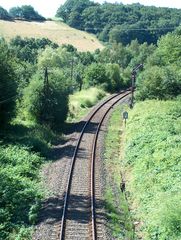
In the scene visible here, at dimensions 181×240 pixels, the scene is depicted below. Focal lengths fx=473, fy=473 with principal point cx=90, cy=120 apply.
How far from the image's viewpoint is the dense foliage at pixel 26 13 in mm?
174500

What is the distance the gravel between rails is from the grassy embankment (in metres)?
0.55

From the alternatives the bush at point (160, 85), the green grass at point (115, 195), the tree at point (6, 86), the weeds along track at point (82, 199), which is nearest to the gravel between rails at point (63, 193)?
the weeds along track at point (82, 199)

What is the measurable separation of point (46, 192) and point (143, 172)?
615 centimetres

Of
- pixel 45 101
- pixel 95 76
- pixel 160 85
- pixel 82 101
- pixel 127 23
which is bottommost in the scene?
pixel 82 101

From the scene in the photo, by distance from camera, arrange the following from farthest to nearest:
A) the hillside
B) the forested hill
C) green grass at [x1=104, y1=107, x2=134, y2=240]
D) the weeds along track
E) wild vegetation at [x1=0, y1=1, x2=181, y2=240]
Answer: the forested hill → the hillside → wild vegetation at [x1=0, y1=1, x2=181, y2=240] → green grass at [x1=104, y1=107, x2=134, y2=240] → the weeds along track

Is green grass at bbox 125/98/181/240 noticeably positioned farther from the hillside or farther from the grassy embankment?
the hillside

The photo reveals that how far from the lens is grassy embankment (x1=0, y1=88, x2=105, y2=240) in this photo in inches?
886

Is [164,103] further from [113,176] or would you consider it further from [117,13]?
[117,13]

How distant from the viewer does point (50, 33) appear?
A: 484ft

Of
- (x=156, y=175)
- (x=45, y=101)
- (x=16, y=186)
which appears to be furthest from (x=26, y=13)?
(x=156, y=175)

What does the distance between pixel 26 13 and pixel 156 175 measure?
163871mm

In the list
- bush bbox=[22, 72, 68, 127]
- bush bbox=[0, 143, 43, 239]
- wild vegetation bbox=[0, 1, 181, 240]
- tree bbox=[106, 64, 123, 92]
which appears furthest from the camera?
tree bbox=[106, 64, 123, 92]

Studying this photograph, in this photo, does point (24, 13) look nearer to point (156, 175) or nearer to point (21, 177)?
point (21, 177)

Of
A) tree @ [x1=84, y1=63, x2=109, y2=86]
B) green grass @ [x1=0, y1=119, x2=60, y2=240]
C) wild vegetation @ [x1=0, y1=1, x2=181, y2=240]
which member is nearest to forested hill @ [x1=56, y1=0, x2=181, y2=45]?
tree @ [x1=84, y1=63, x2=109, y2=86]
